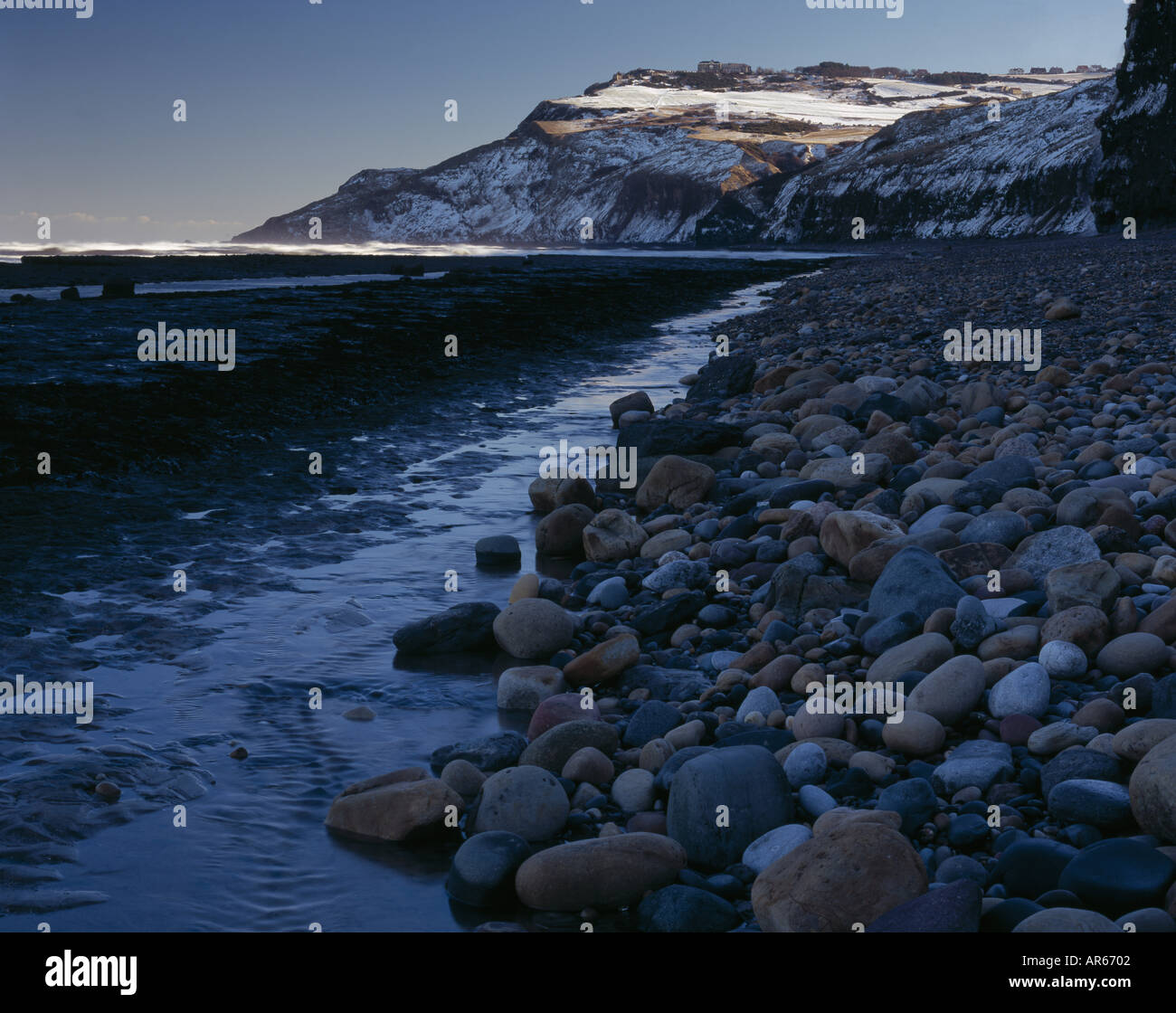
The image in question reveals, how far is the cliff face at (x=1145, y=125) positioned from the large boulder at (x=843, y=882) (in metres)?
53.8

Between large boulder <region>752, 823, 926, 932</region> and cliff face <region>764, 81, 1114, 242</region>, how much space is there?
73.4m

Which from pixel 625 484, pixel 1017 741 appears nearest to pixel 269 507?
pixel 625 484

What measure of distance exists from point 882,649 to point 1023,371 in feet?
25.7

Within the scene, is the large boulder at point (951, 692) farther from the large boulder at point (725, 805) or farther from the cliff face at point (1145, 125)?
the cliff face at point (1145, 125)

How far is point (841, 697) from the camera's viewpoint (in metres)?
4.46

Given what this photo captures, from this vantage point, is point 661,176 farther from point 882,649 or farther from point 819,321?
point 882,649

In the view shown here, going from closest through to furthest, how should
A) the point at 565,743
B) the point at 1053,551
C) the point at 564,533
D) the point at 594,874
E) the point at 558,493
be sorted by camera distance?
the point at 594,874, the point at 565,743, the point at 1053,551, the point at 564,533, the point at 558,493

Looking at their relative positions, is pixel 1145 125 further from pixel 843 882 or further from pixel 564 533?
pixel 843 882

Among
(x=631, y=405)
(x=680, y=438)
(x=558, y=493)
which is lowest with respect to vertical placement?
(x=558, y=493)

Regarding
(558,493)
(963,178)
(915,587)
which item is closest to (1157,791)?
(915,587)

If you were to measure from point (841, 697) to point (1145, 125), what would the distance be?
2213 inches

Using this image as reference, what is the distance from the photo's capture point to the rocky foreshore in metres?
3.24

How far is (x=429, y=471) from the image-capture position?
11.1m

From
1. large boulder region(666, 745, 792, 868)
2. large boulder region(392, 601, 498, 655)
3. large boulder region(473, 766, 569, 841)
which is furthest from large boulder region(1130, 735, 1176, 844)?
large boulder region(392, 601, 498, 655)
